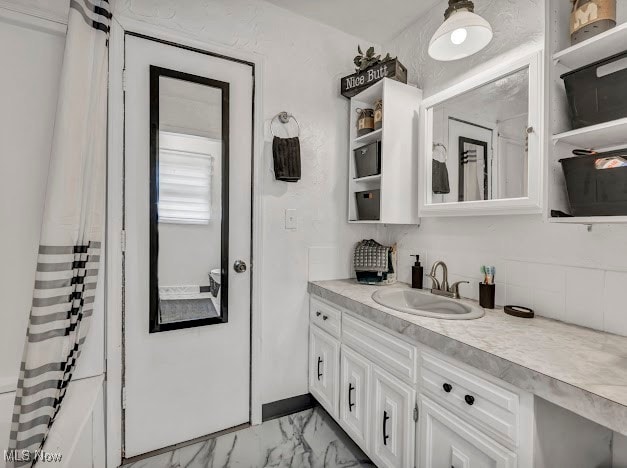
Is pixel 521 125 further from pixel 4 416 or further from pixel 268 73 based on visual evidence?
pixel 4 416

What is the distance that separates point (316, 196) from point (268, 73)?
827 mm

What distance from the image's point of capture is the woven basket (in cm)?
99

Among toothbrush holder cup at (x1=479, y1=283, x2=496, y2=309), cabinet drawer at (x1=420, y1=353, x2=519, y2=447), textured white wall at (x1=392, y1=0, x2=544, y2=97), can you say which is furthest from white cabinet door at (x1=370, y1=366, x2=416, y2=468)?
textured white wall at (x1=392, y1=0, x2=544, y2=97)

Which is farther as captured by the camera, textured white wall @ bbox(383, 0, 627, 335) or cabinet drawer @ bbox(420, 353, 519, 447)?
textured white wall @ bbox(383, 0, 627, 335)

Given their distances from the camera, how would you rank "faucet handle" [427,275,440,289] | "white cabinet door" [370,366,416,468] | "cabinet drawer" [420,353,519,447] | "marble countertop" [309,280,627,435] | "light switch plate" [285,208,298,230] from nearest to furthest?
"marble countertop" [309,280,627,435] → "cabinet drawer" [420,353,519,447] → "white cabinet door" [370,366,416,468] → "faucet handle" [427,275,440,289] → "light switch plate" [285,208,298,230]

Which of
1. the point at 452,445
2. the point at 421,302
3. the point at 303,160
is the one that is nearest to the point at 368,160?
the point at 303,160

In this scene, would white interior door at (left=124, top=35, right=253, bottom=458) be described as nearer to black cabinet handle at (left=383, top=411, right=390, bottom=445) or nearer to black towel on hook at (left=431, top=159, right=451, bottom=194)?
black cabinet handle at (left=383, top=411, right=390, bottom=445)

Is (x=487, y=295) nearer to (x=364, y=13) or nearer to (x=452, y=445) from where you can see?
(x=452, y=445)

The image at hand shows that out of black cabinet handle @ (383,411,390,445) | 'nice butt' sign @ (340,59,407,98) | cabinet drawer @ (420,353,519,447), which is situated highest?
'nice butt' sign @ (340,59,407,98)

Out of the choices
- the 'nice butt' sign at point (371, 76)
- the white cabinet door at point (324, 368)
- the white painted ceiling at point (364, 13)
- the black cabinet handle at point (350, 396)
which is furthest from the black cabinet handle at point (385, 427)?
the white painted ceiling at point (364, 13)

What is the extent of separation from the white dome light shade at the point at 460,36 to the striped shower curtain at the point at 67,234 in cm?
147

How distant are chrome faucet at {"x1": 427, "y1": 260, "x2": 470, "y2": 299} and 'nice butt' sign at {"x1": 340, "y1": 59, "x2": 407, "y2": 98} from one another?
116 centimetres

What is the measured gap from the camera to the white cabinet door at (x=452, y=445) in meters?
0.96

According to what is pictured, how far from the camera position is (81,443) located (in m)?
1.40
